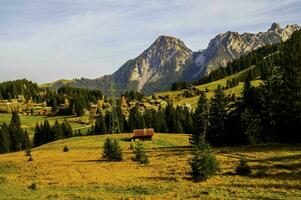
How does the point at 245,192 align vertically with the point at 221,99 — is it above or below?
below

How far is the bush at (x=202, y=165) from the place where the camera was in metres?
39.9

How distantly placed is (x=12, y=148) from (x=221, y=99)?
95349mm

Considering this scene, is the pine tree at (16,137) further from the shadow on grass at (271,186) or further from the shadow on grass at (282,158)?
the shadow on grass at (271,186)

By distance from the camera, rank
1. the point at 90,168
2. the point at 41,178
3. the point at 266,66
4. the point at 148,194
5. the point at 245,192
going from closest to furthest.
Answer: the point at 245,192 < the point at 148,194 < the point at 41,178 < the point at 90,168 < the point at 266,66

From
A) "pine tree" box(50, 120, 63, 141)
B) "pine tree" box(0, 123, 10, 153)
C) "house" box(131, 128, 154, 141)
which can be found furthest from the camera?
"pine tree" box(50, 120, 63, 141)

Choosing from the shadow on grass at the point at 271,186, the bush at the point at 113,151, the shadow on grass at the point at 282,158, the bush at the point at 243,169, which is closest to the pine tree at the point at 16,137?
the bush at the point at 113,151

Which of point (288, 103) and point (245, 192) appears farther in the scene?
point (288, 103)

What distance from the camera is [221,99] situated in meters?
82.8

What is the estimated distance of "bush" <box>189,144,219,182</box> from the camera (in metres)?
39.9

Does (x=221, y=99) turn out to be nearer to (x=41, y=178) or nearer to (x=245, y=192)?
(x=41, y=178)

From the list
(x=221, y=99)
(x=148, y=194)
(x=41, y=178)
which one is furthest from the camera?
(x=221, y=99)

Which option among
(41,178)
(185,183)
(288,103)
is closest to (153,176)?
(185,183)

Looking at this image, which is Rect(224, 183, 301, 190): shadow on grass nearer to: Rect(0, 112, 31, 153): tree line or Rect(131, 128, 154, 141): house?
Rect(131, 128, 154, 141): house

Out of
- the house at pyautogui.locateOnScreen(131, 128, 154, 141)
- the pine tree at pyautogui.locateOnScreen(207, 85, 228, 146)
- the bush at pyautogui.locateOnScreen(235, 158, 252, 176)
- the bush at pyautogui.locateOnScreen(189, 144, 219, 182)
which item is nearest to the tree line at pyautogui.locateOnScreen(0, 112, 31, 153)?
the house at pyautogui.locateOnScreen(131, 128, 154, 141)
